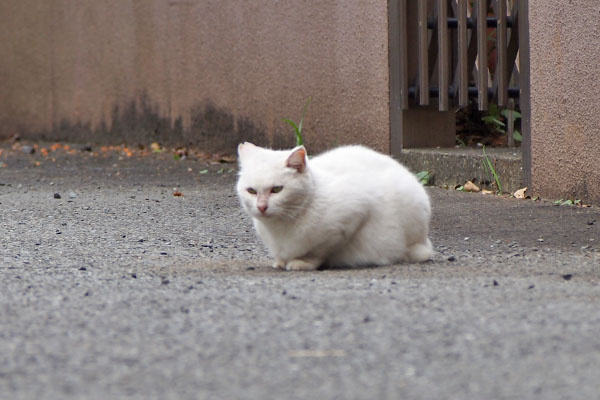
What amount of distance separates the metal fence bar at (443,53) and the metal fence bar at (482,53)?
0.85ft

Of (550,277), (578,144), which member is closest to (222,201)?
(578,144)

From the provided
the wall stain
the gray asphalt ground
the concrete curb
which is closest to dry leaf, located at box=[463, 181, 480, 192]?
the concrete curb

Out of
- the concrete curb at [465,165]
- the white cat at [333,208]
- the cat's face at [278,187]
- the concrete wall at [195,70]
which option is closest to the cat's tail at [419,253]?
the white cat at [333,208]

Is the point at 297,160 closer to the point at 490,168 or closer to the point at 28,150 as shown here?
the point at 490,168

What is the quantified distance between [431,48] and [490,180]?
1230 millimetres

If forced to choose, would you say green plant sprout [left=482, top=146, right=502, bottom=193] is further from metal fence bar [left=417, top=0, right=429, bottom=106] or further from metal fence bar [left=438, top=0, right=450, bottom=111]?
metal fence bar [left=417, top=0, right=429, bottom=106]

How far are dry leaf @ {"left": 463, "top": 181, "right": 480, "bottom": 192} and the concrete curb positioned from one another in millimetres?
38

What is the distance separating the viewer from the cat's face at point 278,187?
3.71 m

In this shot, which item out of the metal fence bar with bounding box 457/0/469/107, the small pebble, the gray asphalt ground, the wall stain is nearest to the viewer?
the gray asphalt ground

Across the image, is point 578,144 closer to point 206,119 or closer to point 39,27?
point 206,119

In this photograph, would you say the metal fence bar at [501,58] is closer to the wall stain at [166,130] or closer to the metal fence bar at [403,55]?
the metal fence bar at [403,55]

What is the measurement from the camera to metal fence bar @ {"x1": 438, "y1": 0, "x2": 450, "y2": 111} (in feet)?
22.9

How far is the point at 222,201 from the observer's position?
654cm

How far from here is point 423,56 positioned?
7.14 metres
